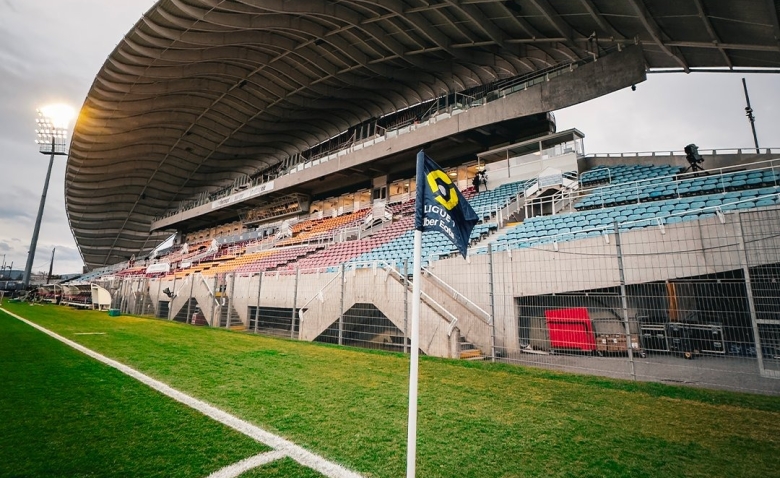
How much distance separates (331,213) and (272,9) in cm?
1745

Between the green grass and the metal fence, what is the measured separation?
4.29ft

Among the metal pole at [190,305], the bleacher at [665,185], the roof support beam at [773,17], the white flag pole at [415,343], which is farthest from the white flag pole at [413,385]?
the roof support beam at [773,17]

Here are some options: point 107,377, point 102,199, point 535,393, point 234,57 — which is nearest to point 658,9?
point 535,393

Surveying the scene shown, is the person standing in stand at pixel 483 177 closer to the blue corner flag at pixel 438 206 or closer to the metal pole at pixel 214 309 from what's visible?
the metal pole at pixel 214 309

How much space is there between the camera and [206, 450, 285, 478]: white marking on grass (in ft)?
8.36

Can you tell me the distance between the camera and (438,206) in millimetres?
2975

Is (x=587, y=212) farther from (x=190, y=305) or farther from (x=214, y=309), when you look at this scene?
(x=190, y=305)

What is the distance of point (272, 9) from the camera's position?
21516mm

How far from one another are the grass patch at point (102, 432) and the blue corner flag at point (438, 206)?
91.5 inches

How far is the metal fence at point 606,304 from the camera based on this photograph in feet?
21.0

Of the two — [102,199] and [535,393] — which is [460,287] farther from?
[102,199]

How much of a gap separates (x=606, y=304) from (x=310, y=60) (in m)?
27.7

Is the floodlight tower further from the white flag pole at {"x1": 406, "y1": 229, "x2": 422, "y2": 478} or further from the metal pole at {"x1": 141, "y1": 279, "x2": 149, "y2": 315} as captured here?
the white flag pole at {"x1": 406, "y1": 229, "x2": 422, "y2": 478}

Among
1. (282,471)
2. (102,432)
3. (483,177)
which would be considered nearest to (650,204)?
(483,177)
